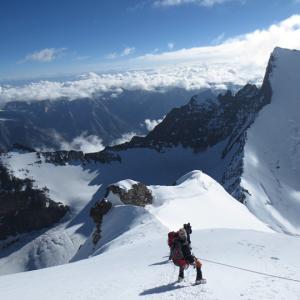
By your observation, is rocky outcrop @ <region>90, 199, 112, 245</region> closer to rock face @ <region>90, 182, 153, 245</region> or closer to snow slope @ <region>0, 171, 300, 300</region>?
rock face @ <region>90, 182, 153, 245</region>

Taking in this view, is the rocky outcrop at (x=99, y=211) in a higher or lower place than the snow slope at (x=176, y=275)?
lower

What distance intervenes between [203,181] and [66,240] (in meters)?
102

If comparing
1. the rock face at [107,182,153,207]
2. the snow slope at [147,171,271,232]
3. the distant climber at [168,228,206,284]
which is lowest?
the snow slope at [147,171,271,232]

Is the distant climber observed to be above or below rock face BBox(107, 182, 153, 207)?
above

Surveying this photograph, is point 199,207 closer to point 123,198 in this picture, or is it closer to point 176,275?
point 123,198

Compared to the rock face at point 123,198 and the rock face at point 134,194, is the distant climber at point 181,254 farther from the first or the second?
the rock face at point 134,194

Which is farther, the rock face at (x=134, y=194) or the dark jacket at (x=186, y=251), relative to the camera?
the rock face at (x=134, y=194)

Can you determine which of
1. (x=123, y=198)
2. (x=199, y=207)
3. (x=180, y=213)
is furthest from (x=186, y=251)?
(x=123, y=198)

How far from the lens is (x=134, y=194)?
290ft

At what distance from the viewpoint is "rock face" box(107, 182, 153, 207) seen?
88125 mm

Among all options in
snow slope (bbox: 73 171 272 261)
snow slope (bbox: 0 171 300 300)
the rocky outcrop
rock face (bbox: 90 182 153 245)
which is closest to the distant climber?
snow slope (bbox: 0 171 300 300)

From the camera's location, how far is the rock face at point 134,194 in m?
88.1

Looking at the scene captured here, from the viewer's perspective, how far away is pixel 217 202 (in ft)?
314

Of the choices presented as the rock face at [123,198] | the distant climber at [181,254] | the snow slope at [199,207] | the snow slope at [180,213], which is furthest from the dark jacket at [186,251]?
the rock face at [123,198]
